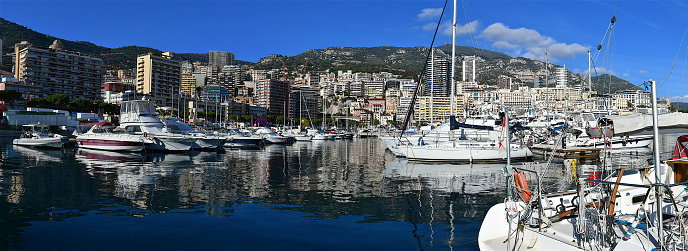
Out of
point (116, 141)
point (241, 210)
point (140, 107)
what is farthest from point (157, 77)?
point (241, 210)

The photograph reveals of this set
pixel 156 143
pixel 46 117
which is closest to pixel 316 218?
pixel 156 143

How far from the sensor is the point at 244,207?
38.6 ft

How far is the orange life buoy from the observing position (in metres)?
7.62

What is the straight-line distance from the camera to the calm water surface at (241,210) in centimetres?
841

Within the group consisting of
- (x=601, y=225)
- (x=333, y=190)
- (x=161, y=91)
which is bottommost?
(x=333, y=190)

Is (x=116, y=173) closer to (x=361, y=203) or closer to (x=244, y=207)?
(x=244, y=207)

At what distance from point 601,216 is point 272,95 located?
555 feet

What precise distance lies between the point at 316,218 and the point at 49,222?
6.39 metres

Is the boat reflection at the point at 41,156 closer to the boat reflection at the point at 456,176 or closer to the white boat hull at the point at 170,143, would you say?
the white boat hull at the point at 170,143

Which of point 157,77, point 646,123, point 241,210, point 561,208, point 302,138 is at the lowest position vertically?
point 241,210

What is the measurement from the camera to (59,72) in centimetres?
10756

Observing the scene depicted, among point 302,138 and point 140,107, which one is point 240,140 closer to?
point 140,107

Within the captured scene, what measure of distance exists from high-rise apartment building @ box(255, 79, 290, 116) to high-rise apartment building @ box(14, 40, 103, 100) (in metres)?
65.6

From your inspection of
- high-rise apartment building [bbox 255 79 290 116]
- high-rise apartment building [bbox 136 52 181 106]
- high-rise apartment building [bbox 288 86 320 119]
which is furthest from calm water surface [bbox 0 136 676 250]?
high-rise apartment building [bbox 288 86 320 119]
